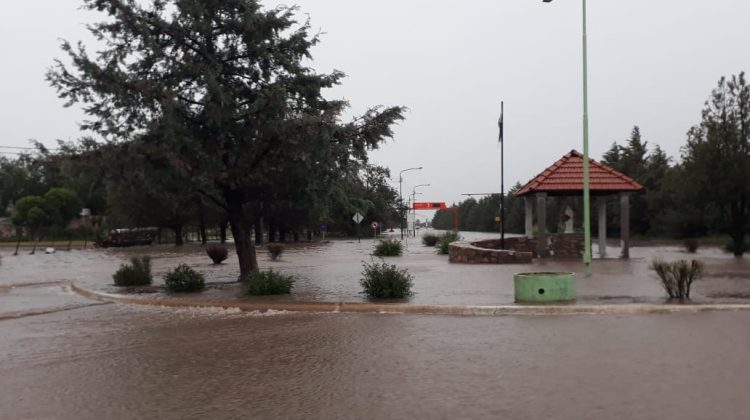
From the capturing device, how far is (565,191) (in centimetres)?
2620

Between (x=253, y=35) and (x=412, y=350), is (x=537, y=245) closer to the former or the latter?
(x=253, y=35)

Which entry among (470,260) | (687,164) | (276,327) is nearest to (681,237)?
(687,164)

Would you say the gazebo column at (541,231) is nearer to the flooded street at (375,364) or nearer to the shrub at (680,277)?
the flooded street at (375,364)

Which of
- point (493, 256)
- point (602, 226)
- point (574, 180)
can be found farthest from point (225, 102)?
point (602, 226)

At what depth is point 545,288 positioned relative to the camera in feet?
40.5

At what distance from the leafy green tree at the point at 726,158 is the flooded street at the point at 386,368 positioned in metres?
20.6

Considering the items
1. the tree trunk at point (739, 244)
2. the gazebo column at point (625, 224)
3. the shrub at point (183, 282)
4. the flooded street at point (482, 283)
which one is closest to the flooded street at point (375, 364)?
the flooded street at point (482, 283)

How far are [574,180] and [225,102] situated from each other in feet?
53.8

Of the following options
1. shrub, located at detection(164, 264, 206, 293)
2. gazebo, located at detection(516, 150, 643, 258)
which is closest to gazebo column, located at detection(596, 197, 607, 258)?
gazebo, located at detection(516, 150, 643, 258)

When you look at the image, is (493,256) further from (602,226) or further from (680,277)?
(680,277)

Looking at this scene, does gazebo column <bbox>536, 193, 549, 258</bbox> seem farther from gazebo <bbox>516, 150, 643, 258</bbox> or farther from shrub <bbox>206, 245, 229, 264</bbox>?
shrub <bbox>206, 245, 229, 264</bbox>

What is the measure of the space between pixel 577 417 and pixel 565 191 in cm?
2191

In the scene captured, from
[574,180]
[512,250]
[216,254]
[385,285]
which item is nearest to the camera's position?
[385,285]

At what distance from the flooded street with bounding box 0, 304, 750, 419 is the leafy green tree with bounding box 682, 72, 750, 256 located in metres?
20.6
